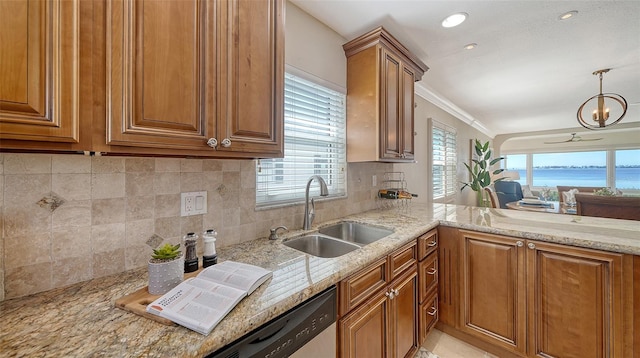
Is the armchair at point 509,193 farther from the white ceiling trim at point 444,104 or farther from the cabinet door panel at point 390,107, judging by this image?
the cabinet door panel at point 390,107

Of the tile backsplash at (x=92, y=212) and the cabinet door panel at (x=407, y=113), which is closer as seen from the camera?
the tile backsplash at (x=92, y=212)

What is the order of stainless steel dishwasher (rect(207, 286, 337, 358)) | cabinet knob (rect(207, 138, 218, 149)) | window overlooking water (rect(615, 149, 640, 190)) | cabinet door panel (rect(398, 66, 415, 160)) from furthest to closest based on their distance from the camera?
window overlooking water (rect(615, 149, 640, 190)), cabinet door panel (rect(398, 66, 415, 160)), cabinet knob (rect(207, 138, 218, 149)), stainless steel dishwasher (rect(207, 286, 337, 358))

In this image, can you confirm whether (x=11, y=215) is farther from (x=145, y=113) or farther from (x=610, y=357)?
(x=610, y=357)

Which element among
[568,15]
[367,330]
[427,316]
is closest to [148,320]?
[367,330]

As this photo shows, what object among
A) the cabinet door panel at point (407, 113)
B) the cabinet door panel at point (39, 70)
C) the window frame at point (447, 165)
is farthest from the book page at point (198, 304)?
the window frame at point (447, 165)

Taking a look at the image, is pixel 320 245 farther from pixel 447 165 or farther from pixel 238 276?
pixel 447 165

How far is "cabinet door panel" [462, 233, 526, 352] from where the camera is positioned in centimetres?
164

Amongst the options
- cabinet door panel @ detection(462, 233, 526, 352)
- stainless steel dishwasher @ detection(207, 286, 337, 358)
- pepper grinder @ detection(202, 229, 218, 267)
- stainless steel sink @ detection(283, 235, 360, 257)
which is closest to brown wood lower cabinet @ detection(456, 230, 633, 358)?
cabinet door panel @ detection(462, 233, 526, 352)

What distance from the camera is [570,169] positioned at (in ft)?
23.3

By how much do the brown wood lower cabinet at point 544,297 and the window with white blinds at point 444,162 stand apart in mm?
2056

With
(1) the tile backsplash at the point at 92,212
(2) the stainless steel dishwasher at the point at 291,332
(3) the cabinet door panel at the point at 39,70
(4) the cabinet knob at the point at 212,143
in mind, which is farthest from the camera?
(4) the cabinet knob at the point at 212,143

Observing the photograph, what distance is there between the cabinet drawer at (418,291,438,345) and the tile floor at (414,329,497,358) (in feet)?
0.30

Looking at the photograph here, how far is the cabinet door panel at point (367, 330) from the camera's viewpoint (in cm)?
107

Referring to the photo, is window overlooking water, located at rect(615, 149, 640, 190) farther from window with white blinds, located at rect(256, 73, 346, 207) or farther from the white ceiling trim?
window with white blinds, located at rect(256, 73, 346, 207)
